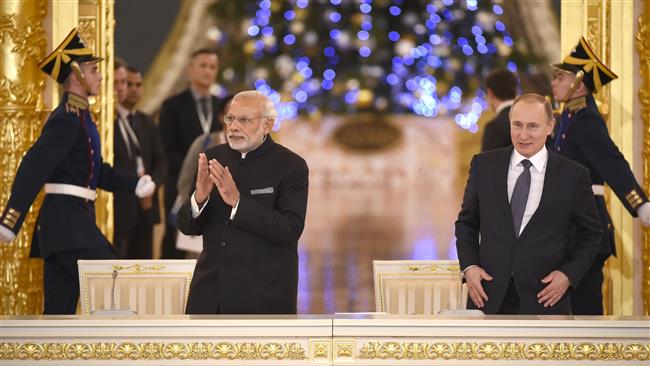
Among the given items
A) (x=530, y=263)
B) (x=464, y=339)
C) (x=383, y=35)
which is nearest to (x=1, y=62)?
(x=530, y=263)

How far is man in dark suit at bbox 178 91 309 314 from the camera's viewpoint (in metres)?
4.40

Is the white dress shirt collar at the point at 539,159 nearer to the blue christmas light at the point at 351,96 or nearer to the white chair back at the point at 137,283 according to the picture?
the white chair back at the point at 137,283

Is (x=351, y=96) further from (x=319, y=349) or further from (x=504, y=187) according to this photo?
(x=319, y=349)

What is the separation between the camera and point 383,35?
16484mm

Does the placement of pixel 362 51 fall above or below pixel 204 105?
above

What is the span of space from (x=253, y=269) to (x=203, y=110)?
402 centimetres

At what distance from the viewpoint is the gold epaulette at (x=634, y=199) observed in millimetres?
5483

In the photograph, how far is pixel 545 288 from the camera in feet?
14.2

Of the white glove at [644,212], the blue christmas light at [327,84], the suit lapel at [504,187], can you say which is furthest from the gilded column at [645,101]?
the blue christmas light at [327,84]

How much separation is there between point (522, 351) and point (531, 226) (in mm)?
1035

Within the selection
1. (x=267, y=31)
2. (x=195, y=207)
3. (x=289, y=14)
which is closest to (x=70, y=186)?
(x=195, y=207)

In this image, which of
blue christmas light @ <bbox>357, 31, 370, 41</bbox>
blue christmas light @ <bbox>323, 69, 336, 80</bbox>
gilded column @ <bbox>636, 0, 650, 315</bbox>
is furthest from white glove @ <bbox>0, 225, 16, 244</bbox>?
blue christmas light @ <bbox>323, 69, 336, 80</bbox>

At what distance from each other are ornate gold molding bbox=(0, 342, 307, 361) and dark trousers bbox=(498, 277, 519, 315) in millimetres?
1317

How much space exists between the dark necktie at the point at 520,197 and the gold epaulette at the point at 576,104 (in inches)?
60.6
